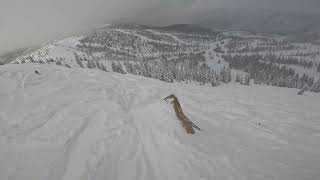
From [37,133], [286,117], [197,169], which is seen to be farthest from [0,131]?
[286,117]

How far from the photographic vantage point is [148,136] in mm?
8438

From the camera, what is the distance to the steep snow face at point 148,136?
6508mm

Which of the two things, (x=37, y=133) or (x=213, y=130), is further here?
(x=213, y=130)

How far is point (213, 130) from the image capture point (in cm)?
916

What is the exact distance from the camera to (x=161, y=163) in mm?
6926

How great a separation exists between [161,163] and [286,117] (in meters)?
6.82

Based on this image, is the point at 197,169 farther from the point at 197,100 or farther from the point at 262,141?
the point at 197,100

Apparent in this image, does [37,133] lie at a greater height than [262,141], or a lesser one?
greater

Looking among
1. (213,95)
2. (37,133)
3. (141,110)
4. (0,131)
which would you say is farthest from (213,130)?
(0,131)

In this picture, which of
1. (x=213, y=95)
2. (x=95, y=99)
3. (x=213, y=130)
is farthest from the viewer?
(x=213, y=95)

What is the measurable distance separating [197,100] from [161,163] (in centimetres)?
651

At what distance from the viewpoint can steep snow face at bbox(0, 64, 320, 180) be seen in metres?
6.51

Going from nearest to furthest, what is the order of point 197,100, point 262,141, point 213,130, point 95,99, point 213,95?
1. point 262,141
2. point 213,130
3. point 95,99
4. point 197,100
5. point 213,95

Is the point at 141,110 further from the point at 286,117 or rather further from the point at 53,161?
the point at 286,117
